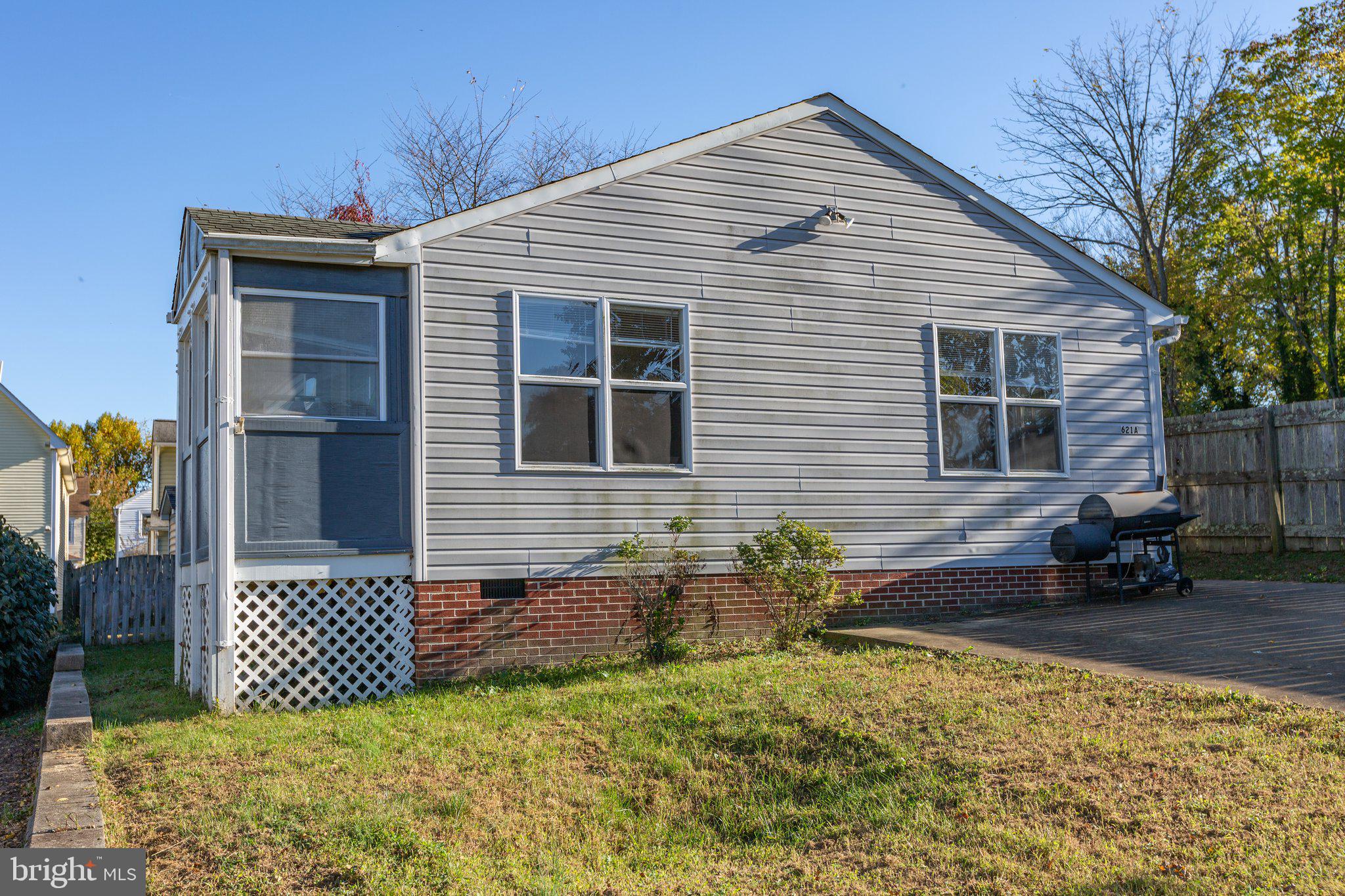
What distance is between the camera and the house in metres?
8.35

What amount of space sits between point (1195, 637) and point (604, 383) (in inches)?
210

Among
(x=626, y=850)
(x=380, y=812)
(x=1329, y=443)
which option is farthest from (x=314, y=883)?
(x=1329, y=443)

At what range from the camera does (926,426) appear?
10703mm

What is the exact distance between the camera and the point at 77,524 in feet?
113

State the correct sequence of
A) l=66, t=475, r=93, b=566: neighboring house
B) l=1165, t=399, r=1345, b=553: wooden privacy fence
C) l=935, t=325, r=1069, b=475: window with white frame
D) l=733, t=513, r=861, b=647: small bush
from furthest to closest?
l=66, t=475, r=93, b=566: neighboring house
l=1165, t=399, r=1345, b=553: wooden privacy fence
l=935, t=325, r=1069, b=475: window with white frame
l=733, t=513, r=861, b=647: small bush

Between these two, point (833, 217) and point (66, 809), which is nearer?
point (66, 809)

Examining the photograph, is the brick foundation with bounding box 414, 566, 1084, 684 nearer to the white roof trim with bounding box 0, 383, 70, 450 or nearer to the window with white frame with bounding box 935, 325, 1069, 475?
the window with white frame with bounding box 935, 325, 1069, 475

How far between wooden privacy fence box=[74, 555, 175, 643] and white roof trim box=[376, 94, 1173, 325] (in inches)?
320

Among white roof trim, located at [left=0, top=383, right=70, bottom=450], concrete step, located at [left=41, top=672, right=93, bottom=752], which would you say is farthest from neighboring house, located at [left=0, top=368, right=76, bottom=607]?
concrete step, located at [left=41, top=672, right=93, bottom=752]

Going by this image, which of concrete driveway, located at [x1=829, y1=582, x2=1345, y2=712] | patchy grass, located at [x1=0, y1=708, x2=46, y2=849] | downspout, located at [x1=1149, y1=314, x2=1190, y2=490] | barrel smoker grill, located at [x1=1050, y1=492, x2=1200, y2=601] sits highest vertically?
downspout, located at [x1=1149, y1=314, x2=1190, y2=490]

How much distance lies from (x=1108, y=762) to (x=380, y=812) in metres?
3.78

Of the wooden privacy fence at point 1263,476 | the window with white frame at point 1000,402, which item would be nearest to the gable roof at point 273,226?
the window with white frame at point 1000,402

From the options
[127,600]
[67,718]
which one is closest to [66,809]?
[67,718]

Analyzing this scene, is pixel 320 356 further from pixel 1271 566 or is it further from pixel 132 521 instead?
pixel 132 521
